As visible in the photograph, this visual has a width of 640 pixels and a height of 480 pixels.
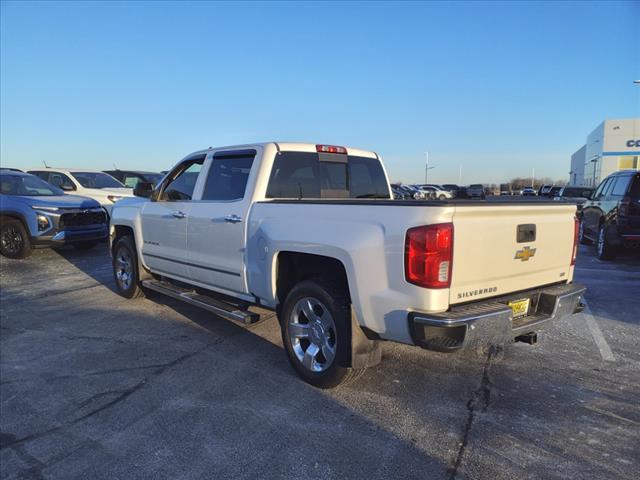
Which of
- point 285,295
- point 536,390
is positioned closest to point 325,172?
point 285,295

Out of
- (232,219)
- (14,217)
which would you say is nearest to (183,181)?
(232,219)

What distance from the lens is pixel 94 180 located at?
14.3m

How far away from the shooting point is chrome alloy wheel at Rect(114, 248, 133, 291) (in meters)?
6.98

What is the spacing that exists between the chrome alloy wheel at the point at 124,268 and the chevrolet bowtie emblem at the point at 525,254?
5.24 meters

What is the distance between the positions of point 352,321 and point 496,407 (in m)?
1.27

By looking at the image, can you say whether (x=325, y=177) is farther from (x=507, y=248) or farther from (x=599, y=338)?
(x=599, y=338)

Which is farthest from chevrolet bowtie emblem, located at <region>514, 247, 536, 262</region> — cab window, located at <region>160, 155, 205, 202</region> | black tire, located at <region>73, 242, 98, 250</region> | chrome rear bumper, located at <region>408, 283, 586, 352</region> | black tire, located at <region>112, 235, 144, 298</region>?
black tire, located at <region>73, 242, 98, 250</region>

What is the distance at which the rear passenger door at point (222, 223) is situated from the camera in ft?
15.7

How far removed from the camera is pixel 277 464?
2990mm

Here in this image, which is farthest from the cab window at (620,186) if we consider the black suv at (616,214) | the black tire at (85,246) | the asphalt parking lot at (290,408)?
the black tire at (85,246)

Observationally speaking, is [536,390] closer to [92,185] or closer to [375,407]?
[375,407]

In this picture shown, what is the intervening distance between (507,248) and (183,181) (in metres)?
3.94

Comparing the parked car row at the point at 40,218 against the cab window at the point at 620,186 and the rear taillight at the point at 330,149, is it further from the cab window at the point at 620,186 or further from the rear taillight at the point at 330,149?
the cab window at the point at 620,186

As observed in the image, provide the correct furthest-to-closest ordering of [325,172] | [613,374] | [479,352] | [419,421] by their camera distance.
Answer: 1. [325,172]
2. [479,352]
3. [613,374]
4. [419,421]
